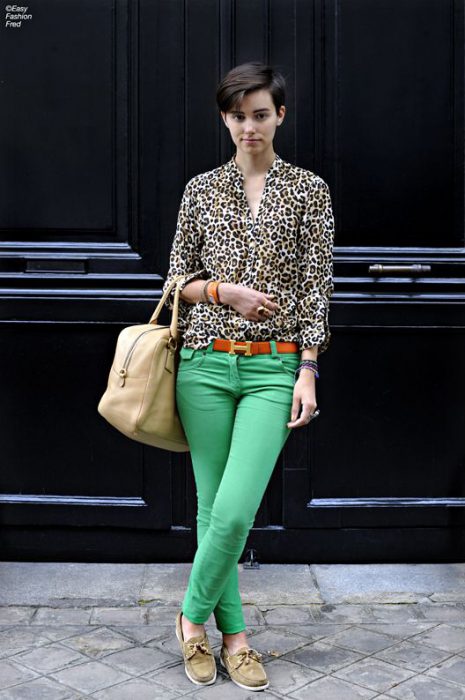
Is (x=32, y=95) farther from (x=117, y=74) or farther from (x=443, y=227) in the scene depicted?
(x=443, y=227)

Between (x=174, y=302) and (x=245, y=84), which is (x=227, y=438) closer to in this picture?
(x=174, y=302)

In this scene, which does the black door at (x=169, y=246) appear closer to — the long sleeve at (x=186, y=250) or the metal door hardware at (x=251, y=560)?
the metal door hardware at (x=251, y=560)

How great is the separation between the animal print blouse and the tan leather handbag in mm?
93

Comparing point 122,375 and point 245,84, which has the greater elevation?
point 245,84

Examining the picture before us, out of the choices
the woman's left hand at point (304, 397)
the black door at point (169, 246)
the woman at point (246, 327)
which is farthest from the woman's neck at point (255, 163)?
the black door at point (169, 246)

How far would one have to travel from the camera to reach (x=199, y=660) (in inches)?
130

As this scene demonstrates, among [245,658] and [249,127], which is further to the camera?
[245,658]

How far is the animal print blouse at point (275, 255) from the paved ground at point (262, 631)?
45.6 inches

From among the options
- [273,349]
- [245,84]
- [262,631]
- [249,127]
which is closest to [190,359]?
[273,349]

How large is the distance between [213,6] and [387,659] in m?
2.90

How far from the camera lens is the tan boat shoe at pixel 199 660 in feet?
10.7

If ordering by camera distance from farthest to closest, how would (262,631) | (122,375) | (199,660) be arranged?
(262,631), (199,660), (122,375)

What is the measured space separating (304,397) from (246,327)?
294 millimetres

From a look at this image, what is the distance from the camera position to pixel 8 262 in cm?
450
